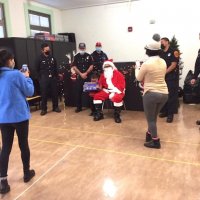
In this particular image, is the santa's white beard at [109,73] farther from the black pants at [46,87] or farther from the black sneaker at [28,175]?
the black sneaker at [28,175]

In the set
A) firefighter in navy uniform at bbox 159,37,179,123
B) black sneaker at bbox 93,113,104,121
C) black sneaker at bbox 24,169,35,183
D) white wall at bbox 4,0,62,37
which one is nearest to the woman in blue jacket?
black sneaker at bbox 24,169,35,183

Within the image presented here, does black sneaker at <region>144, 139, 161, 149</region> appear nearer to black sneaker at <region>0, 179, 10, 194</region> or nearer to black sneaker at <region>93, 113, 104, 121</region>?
black sneaker at <region>93, 113, 104, 121</region>

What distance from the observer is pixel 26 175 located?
2502mm

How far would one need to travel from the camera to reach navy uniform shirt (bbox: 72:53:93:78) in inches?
201

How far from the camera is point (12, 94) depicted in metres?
2.17

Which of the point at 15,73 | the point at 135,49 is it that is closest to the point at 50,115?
the point at 15,73

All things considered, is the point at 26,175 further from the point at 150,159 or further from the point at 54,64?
the point at 54,64

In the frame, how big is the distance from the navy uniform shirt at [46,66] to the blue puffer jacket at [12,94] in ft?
9.61

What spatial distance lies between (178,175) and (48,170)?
1.40 metres

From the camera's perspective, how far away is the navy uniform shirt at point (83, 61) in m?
5.09

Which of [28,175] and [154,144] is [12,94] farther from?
[154,144]

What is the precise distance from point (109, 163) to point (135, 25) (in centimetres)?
523

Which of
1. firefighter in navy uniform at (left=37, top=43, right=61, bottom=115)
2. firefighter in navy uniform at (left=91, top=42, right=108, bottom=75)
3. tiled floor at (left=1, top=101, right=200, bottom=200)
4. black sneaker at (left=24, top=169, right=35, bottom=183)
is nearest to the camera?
tiled floor at (left=1, top=101, right=200, bottom=200)

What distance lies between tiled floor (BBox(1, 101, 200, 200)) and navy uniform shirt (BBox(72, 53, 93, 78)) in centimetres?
127
